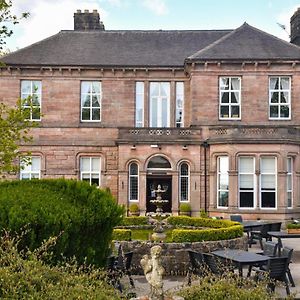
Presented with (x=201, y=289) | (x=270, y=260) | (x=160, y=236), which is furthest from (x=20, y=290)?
(x=160, y=236)

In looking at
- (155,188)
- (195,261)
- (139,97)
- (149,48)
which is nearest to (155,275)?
(195,261)

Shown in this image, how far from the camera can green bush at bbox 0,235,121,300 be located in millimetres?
7277

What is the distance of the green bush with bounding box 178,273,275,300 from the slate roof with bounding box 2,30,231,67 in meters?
23.1

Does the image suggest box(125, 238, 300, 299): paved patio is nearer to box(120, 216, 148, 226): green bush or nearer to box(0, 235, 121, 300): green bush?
box(0, 235, 121, 300): green bush

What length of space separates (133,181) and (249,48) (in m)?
9.69

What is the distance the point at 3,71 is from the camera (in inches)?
1203

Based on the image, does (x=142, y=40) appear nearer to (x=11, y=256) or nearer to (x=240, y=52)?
(x=240, y=52)

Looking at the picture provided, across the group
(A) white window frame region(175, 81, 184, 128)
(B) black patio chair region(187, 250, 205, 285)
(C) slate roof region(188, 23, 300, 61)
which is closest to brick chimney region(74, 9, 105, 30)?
(A) white window frame region(175, 81, 184, 128)

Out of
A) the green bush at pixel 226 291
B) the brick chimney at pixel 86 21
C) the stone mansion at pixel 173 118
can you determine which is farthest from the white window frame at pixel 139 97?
the green bush at pixel 226 291

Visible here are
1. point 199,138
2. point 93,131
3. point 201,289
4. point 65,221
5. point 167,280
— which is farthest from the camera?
point 93,131

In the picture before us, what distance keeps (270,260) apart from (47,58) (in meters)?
22.9

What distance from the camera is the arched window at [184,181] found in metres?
28.6

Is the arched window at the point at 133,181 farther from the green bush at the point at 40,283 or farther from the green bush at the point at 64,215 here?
the green bush at the point at 40,283

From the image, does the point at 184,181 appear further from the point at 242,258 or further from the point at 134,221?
the point at 242,258
